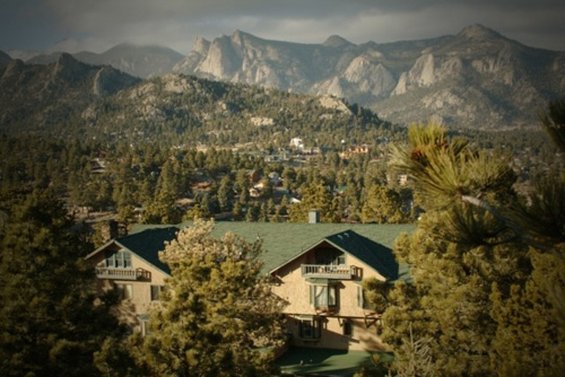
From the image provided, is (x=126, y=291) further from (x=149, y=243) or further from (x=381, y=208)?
(x=381, y=208)

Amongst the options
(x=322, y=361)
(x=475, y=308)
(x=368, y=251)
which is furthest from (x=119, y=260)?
(x=475, y=308)

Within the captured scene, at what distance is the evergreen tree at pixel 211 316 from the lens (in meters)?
16.7

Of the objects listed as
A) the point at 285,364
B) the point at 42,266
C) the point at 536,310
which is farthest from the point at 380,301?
the point at 42,266

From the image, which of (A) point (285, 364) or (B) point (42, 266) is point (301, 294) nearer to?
(A) point (285, 364)

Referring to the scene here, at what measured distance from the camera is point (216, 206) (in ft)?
366

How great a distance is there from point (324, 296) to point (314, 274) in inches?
57.4

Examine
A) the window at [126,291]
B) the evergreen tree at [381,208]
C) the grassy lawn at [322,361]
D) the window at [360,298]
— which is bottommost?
the grassy lawn at [322,361]

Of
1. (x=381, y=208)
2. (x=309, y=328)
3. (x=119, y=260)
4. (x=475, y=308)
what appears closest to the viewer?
(x=475, y=308)

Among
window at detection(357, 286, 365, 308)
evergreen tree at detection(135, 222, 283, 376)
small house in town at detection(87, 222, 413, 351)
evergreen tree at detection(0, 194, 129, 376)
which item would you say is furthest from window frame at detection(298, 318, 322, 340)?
evergreen tree at detection(0, 194, 129, 376)

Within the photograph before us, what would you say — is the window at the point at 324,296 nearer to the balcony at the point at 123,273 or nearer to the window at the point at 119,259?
the balcony at the point at 123,273

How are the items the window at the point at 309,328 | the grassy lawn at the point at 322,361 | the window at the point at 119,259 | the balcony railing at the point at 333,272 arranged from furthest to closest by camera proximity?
the window at the point at 119,259
the window at the point at 309,328
the balcony railing at the point at 333,272
the grassy lawn at the point at 322,361

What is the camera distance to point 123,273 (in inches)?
1292

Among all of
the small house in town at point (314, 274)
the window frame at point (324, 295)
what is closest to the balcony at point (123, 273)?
the small house in town at point (314, 274)

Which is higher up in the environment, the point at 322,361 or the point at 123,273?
the point at 123,273
